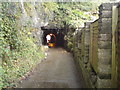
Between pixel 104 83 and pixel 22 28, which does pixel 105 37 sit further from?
pixel 22 28

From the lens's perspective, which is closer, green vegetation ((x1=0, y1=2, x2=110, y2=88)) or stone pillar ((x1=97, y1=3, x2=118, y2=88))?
stone pillar ((x1=97, y1=3, x2=118, y2=88))

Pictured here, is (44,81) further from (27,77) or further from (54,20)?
(54,20)

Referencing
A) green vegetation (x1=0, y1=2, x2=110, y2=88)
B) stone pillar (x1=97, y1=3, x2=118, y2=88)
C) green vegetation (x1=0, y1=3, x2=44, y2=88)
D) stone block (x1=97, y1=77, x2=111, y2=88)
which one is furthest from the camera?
green vegetation (x1=0, y1=2, x2=110, y2=88)

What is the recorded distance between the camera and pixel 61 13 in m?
19.8

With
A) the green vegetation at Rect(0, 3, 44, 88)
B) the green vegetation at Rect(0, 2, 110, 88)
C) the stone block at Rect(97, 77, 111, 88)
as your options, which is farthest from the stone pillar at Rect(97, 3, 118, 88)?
the green vegetation at Rect(0, 3, 44, 88)

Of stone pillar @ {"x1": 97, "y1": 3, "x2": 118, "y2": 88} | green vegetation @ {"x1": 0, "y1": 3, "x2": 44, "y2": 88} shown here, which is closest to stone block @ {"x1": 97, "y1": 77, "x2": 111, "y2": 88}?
stone pillar @ {"x1": 97, "y1": 3, "x2": 118, "y2": 88}

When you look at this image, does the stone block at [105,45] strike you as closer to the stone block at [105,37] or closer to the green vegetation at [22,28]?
the stone block at [105,37]

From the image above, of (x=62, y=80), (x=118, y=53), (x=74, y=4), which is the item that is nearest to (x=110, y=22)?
(x=118, y=53)

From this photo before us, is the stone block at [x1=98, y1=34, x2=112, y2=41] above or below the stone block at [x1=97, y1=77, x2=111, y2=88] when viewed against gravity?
above

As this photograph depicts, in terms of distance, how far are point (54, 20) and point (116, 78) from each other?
16.7 meters

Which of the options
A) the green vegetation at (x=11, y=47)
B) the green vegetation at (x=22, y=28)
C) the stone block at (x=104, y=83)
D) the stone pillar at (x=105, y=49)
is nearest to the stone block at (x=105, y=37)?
the stone pillar at (x=105, y=49)

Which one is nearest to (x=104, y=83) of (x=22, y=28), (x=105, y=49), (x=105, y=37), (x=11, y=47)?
(x=105, y=49)

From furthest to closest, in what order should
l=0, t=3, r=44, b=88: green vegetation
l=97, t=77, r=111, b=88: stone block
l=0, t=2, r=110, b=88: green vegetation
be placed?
1. l=0, t=2, r=110, b=88: green vegetation
2. l=0, t=3, r=44, b=88: green vegetation
3. l=97, t=77, r=111, b=88: stone block

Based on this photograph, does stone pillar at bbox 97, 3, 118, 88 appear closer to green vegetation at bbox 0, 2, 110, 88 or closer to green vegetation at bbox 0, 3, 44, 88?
green vegetation at bbox 0, 2, 110, 88
